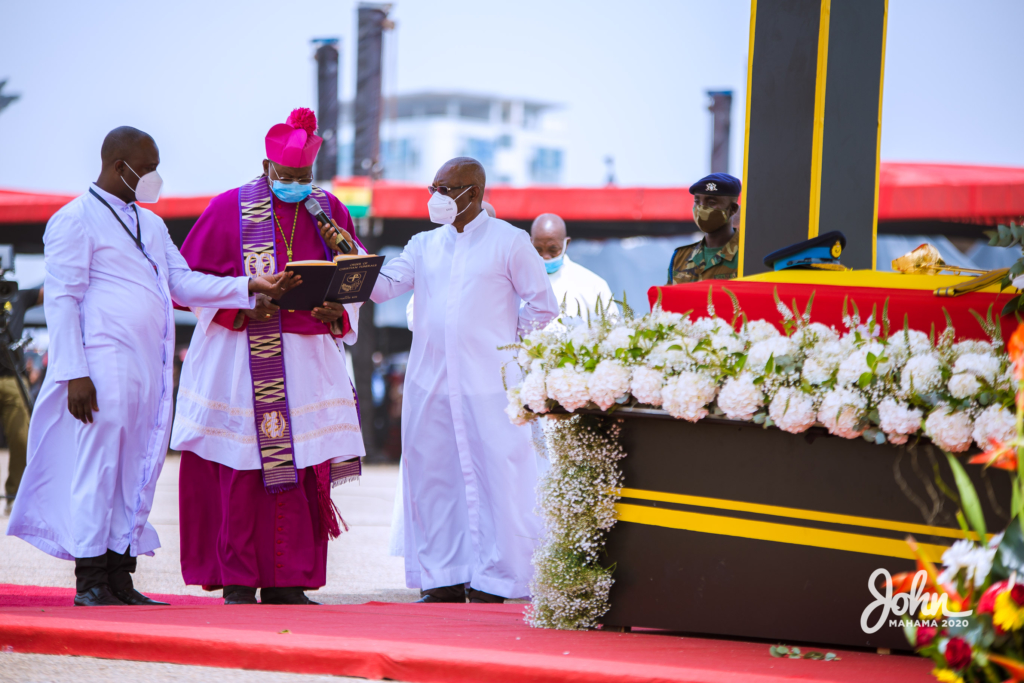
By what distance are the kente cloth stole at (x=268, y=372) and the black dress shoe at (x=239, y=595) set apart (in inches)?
17.6

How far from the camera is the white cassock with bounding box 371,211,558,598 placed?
5.19 m

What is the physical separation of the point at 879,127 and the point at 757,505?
7.79 ft

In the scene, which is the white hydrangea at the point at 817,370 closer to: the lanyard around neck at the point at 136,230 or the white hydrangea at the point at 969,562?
the white hydrangea at the point at 969,562

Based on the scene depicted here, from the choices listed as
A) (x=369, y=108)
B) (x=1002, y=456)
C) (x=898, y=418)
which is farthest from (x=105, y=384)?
(x=369, y=108)

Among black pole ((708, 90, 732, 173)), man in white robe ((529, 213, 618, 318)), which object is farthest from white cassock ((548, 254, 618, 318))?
black pole ((708, 90, 732, 173))

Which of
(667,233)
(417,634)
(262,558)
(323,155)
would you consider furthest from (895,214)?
(417,634)

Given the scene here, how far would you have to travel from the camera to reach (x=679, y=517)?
140 inches

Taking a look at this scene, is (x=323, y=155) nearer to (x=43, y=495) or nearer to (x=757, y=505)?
(x=43, y=495)

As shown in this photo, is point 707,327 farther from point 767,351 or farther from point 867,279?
point 867,279

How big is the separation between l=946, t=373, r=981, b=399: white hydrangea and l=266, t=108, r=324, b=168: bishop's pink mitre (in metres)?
3.08

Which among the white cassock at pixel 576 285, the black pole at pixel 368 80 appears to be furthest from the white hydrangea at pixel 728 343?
the black pole at pixel 368 80

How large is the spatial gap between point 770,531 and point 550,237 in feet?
12.7

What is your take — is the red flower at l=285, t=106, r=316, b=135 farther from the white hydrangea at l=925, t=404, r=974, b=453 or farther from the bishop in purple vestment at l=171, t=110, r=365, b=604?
the white hydrangea at l=925, t=404, r=974, b=453

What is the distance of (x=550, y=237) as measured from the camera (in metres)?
7.03
